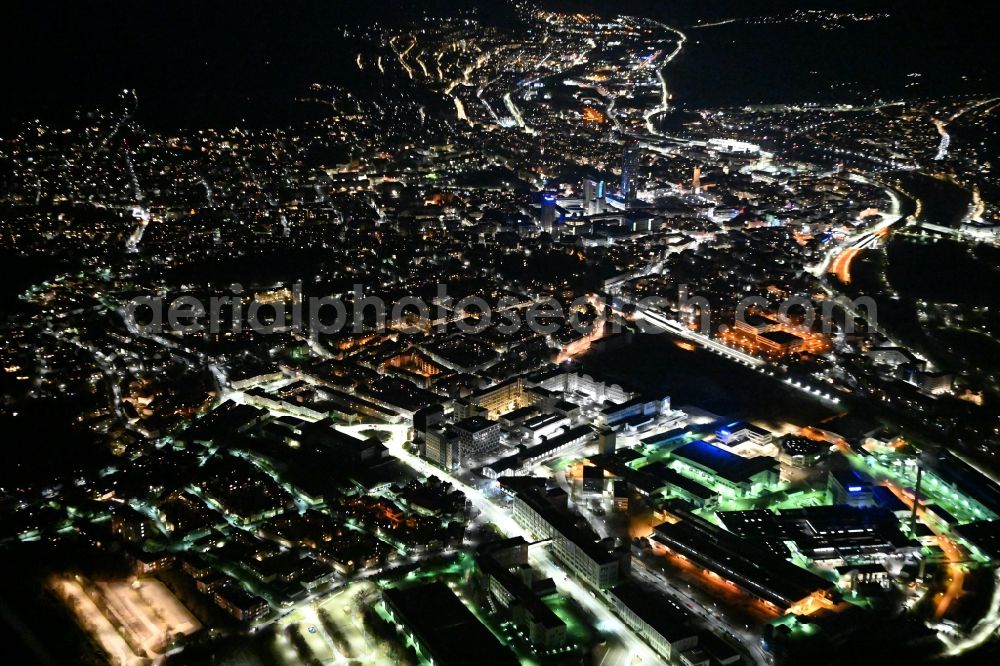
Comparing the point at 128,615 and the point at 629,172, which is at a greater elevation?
the point at 629,172

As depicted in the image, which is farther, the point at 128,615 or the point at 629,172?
the point at 629,172

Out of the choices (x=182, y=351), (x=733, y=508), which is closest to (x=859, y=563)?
(x=733, y=508)

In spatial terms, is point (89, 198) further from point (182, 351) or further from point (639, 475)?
point (639, 475)

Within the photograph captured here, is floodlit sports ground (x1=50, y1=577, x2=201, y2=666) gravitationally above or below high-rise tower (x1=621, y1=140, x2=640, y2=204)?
below

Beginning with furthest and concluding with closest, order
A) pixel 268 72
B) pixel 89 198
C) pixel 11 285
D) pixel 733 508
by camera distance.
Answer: pixel 268 72 < pixel 89 198 < pixel 11 285 < pixel 733 508

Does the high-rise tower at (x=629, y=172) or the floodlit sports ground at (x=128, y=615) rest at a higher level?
the high-rise tower at (x=629, y=172)

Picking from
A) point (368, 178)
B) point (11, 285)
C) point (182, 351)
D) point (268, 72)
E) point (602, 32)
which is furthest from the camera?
point (602, 32)

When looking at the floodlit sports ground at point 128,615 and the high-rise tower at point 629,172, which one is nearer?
the floodlit sports ground at point 128,615

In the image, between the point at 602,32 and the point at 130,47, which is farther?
the point at 602,32

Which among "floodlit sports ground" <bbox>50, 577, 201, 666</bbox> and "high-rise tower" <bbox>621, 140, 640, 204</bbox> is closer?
"floodlit sports ground" <bbox>50, 577, 201, 666</bbox>

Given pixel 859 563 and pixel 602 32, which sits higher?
pixel 602 32
